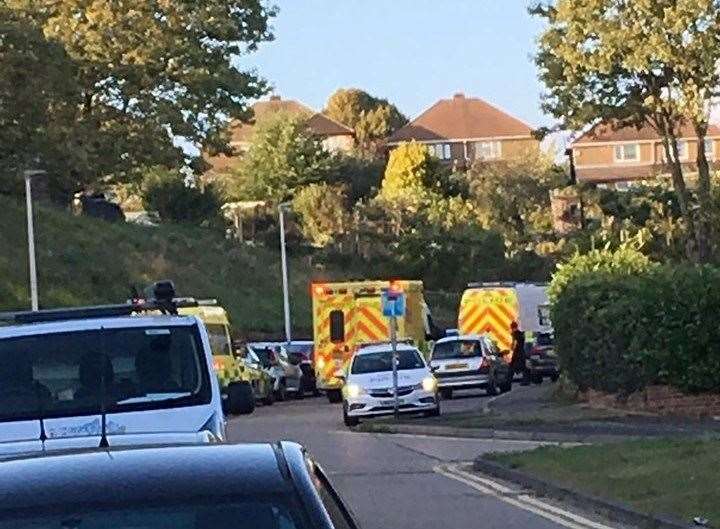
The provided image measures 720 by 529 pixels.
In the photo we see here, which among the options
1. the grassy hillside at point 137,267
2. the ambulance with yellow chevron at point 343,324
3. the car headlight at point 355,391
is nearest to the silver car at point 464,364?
the ambulance with yellow chevron at point 343,324

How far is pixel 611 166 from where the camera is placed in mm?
117500

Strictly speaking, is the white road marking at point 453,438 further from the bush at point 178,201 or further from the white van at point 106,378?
the bush at point 178,201

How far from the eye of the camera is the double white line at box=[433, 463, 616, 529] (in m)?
15.5

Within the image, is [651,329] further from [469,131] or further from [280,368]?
[469,131]

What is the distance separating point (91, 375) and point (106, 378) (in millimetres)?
112

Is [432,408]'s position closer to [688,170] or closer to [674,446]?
[674,446]

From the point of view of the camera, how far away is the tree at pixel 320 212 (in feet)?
257

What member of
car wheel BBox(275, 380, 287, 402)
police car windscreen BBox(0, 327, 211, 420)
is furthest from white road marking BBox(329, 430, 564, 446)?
car wheel BBox(275, 380, 287, 402)

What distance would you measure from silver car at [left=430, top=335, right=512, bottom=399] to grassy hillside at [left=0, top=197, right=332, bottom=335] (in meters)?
15.3

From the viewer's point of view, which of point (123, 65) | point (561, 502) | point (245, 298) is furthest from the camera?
point (245, 298)

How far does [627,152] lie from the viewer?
4638 inches

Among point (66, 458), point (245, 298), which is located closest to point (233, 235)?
point (245, 298)

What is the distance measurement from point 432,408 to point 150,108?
3234 cm

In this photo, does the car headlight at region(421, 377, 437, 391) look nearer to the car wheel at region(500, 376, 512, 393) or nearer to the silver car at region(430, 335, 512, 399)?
the silver car at region(430, 335, 512, 399)
